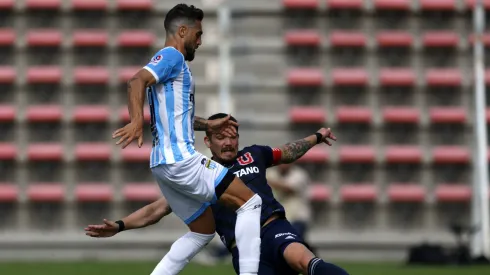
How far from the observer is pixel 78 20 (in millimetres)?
19250

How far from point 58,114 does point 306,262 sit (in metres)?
12.4

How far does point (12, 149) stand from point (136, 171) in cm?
199

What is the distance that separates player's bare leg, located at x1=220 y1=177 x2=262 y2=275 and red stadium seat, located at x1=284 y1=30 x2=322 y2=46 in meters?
12.2

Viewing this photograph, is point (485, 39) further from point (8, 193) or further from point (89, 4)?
point (8, 193)

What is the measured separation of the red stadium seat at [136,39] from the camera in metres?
19.0

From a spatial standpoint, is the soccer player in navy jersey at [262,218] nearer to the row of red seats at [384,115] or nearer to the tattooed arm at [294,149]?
the tattooed arm at [294,149]

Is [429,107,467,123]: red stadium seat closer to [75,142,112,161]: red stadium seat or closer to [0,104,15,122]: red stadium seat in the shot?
[75,142,112,161]: red stadium seat

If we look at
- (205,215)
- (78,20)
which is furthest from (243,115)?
(205,215)

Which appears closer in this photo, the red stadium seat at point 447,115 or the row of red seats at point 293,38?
the row of red seats at point 293,38

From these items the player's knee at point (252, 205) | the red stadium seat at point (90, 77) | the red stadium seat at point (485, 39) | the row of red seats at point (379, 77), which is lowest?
the player's knee at point (252, 205)

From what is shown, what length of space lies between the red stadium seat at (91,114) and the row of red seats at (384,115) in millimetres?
2959

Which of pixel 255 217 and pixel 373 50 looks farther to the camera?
pixel 373 50

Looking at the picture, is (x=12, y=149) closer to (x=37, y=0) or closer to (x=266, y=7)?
(x=37, y=0)

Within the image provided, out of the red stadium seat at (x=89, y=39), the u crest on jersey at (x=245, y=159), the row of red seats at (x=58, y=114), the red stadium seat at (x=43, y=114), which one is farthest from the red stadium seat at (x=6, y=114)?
the u crest on jersey at (x=245, y=159)
